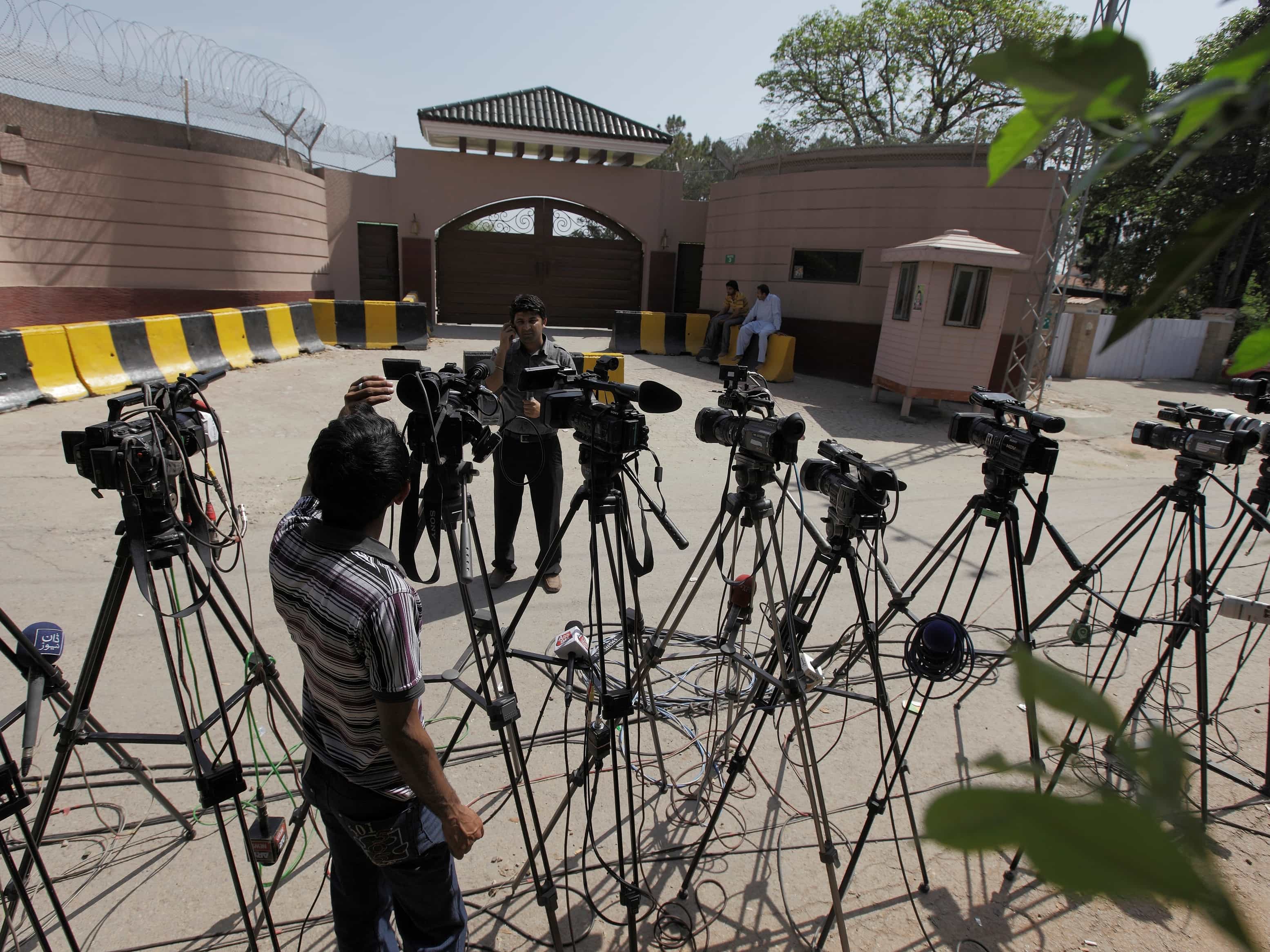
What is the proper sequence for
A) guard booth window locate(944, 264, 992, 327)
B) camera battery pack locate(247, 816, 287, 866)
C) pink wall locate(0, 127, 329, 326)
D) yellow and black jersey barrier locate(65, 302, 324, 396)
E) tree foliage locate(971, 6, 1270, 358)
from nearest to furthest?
1. tree foliage locate(971, 6, 1270, 358)
2. camera battery pack locate(247, 816, 287, 866)
3. yellow and black jersey barrier locate(65, 302, 324, 396)
4. pink wall locate(0, 127, 329, 326)
5. guard booth window locate(944, 264, 992, 327)

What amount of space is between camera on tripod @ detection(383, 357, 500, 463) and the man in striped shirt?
0.24 meters

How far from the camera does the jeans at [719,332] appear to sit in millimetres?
11758

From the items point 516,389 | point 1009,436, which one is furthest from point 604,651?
point 516,389

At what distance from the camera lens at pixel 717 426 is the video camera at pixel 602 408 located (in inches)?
7.0

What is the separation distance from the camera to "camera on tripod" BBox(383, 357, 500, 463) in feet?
6.45

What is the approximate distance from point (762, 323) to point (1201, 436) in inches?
342

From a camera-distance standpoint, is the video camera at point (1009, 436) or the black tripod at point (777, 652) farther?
the video camera at point (1009, 436)

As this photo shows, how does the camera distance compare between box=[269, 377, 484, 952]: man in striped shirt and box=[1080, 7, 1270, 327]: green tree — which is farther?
box=[1080, 7, 1270, 327]: green tree

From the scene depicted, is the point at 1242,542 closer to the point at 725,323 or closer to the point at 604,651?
the point at 604,651

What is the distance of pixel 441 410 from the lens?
197 centimetres

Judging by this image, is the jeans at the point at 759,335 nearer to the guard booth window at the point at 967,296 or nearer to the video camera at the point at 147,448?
the guard booth window at the point at 967,296

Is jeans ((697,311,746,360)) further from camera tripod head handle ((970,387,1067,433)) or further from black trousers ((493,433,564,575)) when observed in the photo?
camera tripod head handle ((970,387,1067,433))

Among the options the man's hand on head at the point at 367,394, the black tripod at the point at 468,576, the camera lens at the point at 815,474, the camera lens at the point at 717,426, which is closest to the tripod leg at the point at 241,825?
the black tripod at the point at 468,576

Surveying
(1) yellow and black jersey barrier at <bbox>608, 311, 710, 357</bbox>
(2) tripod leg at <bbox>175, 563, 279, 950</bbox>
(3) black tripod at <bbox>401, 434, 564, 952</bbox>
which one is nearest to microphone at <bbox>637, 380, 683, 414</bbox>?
(3) black tripod at <bbox>401, 434, 564, 952</bbox>
